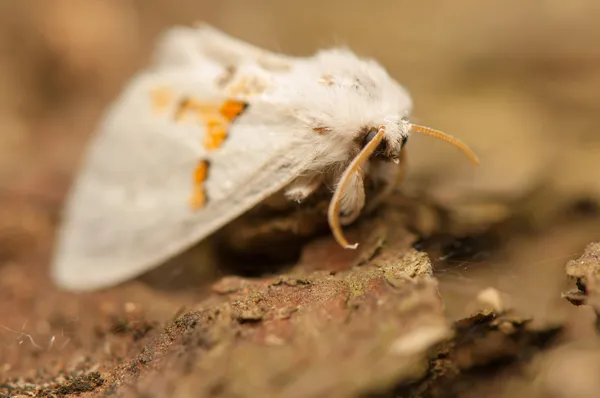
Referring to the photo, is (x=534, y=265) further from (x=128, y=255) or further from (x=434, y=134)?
(x=128, y=255)

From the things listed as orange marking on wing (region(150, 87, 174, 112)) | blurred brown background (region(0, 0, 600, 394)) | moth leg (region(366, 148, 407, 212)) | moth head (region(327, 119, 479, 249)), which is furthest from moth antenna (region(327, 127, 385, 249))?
orange marking on wing (region(150, 87, 174, 112))

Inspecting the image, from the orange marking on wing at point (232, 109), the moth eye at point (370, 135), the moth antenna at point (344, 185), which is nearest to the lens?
the moth antenna at point (344, 185)

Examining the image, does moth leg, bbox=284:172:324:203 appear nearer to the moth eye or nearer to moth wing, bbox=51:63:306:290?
moth wing, bbox=51:63:306:290

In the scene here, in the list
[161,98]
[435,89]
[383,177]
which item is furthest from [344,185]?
[435,89]

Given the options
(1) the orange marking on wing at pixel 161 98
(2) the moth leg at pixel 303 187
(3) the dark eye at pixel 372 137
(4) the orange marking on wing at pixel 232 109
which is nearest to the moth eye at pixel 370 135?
(3) the dark eye at pixel 372 137

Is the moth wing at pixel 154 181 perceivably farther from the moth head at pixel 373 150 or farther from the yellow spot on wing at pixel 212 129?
the moth head at pixel 373 150

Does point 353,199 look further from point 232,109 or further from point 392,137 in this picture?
point 232,109
